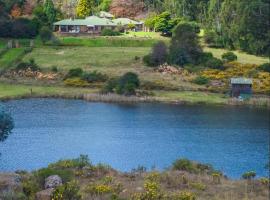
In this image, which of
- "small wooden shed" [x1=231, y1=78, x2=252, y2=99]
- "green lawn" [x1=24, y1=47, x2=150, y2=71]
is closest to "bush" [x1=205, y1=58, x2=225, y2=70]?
"small wooden shed" [x1=231, y1=78, x2=252, y2=99]

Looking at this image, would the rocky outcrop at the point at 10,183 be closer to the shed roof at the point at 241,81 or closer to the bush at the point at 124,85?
the bush at the point at 124,85

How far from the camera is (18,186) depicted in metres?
28.9

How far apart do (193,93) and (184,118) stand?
50.9 feet

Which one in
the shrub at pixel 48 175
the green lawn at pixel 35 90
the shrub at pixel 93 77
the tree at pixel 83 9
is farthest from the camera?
the tree at pixel 83 9

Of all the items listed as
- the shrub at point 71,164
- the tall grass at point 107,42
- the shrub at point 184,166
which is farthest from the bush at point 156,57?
the shrub at point 71,164

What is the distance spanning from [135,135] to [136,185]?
2855 cm

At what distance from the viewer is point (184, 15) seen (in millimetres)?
131875

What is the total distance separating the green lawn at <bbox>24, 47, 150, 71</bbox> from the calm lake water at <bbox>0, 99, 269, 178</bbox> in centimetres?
1836

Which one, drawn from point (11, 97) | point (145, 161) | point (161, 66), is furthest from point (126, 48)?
point (145, 161)

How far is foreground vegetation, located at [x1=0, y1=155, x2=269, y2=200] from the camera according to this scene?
2770 cm

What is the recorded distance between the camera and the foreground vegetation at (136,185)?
90.9 feet

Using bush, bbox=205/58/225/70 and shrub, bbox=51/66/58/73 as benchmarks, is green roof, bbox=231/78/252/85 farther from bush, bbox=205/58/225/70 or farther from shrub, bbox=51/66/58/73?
shrub, bbox=51/66/58/73

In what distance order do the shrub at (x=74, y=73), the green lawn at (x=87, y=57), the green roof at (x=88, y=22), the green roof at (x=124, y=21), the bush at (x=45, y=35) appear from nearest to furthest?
the shrub at (x=74, y=73) → the green lawn at (x=87, y=57) → the bush at (x=45, y=35) → the green roof at (x=88, y=22) → the green roof at (x=124, y=21)

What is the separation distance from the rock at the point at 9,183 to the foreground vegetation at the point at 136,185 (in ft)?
0.45
